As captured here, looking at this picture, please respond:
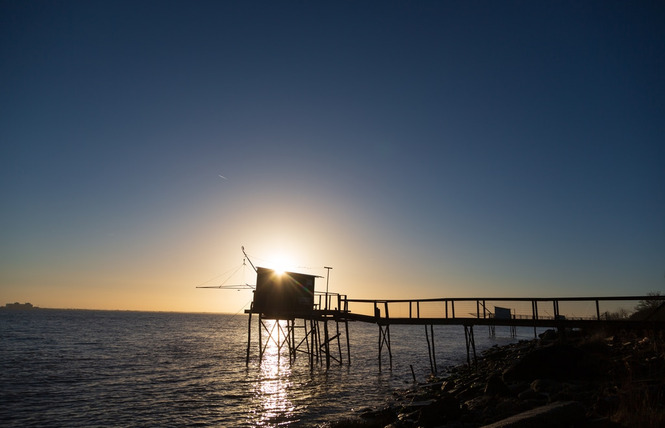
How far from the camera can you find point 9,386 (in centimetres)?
2489

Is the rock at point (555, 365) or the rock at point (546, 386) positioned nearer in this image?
the rock at point (546, 386)

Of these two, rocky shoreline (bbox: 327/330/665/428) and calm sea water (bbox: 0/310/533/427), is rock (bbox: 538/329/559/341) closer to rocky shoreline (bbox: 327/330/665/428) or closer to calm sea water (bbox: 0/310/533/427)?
calm sea water (bbox: 0/310/533/427)

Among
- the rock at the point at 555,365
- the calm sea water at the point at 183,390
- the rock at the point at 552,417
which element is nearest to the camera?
the rock at the point at 552,417

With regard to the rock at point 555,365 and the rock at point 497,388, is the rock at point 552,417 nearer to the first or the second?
the rock at point 497,388

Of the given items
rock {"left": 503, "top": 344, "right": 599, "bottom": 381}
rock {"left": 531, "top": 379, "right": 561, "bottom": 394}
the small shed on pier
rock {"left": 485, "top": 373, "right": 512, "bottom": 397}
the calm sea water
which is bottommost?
the calm sea water

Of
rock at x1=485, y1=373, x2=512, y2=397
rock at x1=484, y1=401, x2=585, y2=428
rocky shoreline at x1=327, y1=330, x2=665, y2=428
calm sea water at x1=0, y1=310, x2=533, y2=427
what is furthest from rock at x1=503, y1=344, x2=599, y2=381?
calm sea water at x1=0, y1=310, x2=533, y2=427

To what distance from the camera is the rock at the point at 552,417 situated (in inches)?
309

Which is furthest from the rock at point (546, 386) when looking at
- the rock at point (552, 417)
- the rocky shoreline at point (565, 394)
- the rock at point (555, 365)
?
the rock at point (552, 417)

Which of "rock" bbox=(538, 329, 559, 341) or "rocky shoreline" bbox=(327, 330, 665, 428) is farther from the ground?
"rocky shoreline" bbox=(327, 330, 665, 428)

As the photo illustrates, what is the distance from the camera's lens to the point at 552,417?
7949mm

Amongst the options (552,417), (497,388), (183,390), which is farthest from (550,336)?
(552,417)

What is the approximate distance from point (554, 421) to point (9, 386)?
103 feet

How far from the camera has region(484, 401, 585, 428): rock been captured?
309 inches

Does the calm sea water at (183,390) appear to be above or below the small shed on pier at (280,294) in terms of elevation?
below
